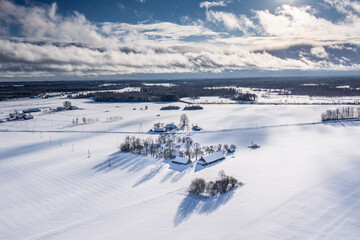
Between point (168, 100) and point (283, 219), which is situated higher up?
point (168, 100)

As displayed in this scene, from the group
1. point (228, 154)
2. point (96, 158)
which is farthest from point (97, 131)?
point (228, 154)

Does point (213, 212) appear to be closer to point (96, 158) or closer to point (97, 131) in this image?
point (96, 158)

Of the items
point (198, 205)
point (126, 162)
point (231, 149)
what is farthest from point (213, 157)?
point (126, 162)

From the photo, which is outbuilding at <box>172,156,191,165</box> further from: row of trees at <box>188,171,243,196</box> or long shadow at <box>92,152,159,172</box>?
row of trees at <box>188,171,243,196</box>

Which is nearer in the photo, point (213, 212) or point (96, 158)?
point (213, 212)

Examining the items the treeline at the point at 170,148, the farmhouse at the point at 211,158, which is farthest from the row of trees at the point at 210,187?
the treeline at the point at 170,148

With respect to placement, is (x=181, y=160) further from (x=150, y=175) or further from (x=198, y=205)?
(x=198, y=205)

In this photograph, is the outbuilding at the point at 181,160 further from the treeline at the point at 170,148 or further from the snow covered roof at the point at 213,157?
the snow covered roof at the point at 213,157
